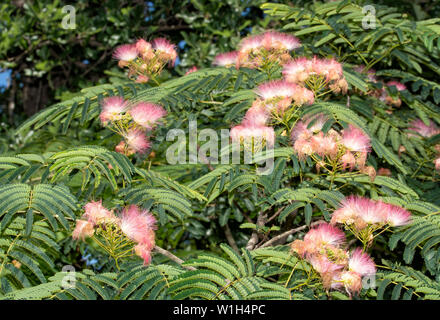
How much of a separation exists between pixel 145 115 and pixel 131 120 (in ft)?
0.30

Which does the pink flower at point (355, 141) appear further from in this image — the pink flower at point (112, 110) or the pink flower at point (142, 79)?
the pink flower at point (142, 79)

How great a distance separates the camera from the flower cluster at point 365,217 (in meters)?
2.22

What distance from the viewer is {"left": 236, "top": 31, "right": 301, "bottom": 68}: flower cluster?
9.95 feet

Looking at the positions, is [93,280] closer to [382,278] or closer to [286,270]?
[286,270]

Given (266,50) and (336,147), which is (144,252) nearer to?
(336,147)

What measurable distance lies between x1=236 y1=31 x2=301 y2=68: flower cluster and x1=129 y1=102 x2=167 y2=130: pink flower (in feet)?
2.23

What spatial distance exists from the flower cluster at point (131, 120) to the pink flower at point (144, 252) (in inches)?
24.6

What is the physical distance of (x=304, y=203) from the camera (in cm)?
248

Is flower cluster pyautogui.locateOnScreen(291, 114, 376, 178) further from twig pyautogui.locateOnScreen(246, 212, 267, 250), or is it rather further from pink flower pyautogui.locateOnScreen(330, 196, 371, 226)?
twig pyautogui.locateOnScreen(246, 212, 267, 250)

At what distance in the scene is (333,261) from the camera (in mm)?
2094

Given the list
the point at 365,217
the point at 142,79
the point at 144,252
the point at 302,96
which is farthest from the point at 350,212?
the point at 142,79

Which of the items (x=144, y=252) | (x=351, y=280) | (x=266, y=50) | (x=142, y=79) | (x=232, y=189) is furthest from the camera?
(x=142, y=79)

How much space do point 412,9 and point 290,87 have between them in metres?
2.33
